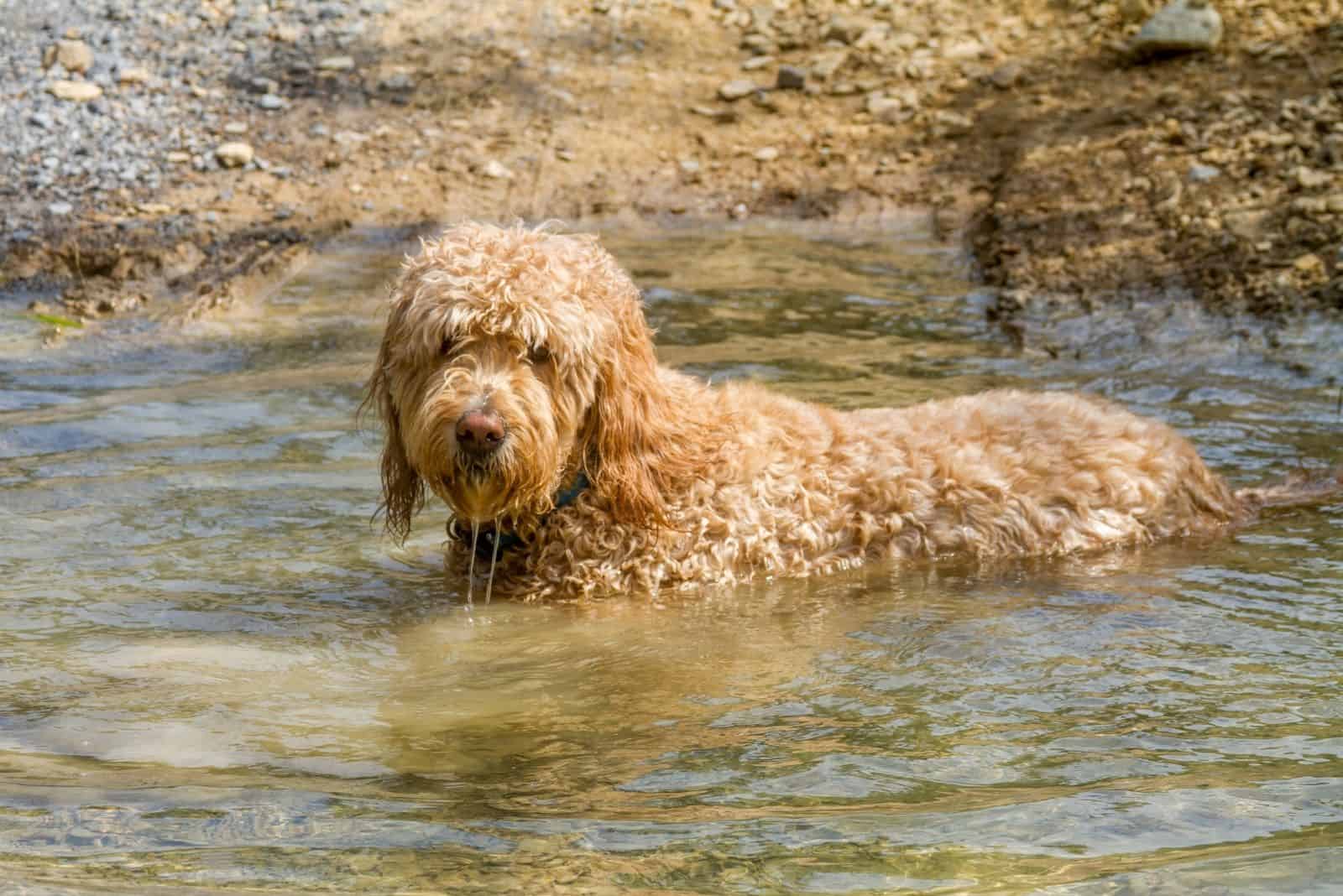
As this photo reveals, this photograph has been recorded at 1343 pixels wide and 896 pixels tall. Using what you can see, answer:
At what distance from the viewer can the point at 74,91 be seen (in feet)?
46.8

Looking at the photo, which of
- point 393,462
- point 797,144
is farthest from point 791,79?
point 393,462

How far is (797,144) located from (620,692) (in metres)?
8.98

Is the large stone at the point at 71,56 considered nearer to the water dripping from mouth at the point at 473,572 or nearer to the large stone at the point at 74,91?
the large stone at the point at 74,91

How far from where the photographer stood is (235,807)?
4359 mm

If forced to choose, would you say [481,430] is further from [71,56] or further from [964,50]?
[71,56]

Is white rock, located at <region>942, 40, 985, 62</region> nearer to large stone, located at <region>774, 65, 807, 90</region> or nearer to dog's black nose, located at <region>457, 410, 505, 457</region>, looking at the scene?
large stone, located at <region>774, 65, 807, 90</region>

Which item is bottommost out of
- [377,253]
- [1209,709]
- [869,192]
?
[1209,709]

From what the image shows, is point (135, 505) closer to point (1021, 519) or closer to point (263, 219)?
point (1021, 519)

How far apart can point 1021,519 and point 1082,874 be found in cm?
305

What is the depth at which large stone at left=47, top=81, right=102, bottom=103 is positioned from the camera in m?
14.2

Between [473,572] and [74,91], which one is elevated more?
[74,91]

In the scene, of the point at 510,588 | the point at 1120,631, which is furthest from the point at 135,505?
the point at 1120,631

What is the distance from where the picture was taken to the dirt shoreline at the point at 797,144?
11141mm

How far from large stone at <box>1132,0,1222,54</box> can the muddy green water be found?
5341 mm
